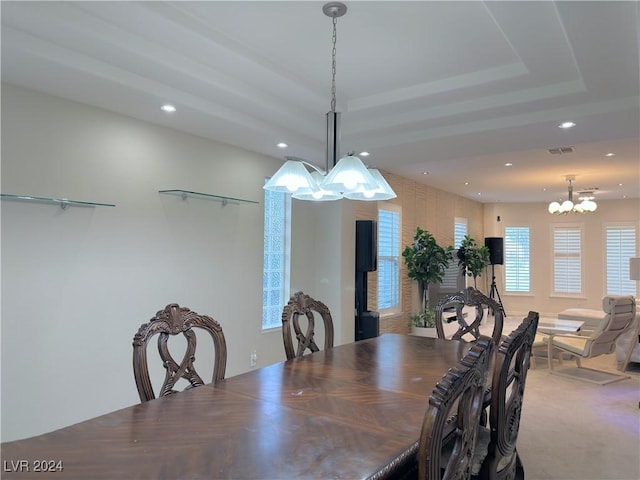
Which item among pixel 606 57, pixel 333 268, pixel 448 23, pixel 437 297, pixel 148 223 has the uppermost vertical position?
pixel 448 23

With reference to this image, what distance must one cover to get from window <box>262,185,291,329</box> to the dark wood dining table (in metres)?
A: 2.43

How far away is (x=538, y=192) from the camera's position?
28.4 feet

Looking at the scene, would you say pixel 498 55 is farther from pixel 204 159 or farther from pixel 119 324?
pixel 119 324

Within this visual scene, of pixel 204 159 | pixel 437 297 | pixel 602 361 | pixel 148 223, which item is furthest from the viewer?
pixel 437 297

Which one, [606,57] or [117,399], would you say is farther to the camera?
[117,399]

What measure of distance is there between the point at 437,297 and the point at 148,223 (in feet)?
18.1

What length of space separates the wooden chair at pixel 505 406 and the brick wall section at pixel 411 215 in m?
3.83

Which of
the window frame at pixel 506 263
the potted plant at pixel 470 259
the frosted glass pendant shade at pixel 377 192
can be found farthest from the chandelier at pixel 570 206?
the frosted glass pendant shade at pixel 377 192

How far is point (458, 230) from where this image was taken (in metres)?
9.12

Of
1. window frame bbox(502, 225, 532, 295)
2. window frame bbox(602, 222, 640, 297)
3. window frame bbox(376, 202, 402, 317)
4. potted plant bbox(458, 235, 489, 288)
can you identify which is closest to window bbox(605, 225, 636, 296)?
window frame bbox(602, 222, 640, 297)

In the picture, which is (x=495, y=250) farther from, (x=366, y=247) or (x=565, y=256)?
(x=366, y=247)

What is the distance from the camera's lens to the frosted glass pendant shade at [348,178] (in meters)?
2.13

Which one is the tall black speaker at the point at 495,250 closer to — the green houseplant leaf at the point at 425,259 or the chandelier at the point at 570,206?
the chandelier at the point at 570,206

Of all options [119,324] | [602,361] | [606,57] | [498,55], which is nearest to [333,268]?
[119,324]
